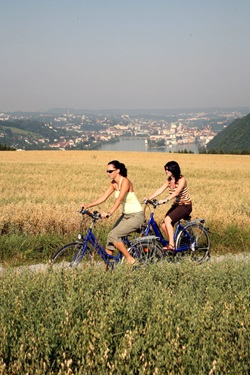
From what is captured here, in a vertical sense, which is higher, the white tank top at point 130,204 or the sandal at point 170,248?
the white tank top at point 130,204

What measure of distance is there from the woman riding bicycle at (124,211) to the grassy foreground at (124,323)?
1743 mm

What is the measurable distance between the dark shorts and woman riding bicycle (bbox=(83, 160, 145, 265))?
123 cm

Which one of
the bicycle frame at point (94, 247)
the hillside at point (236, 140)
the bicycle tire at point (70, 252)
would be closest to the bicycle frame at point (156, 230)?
the bicycle frame at point (94, 247)

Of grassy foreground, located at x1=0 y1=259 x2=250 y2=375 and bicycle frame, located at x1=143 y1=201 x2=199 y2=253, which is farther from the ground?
grassy foreground, located at x1=0 y1=259 x2=250 y2=375

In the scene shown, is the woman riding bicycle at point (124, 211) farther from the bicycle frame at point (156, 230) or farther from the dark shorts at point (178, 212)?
the dark shorts at point (178, 212)

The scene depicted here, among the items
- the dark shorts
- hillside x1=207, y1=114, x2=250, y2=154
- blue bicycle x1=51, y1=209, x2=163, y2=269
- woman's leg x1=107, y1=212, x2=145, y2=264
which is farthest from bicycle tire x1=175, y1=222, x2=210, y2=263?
hillside x1=207, y1=114, x2=250, y2=154

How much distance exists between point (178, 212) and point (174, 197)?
282 mm

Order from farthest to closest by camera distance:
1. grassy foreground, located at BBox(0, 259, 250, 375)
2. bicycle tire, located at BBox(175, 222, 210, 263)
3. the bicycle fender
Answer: bicycle tire, located at BBox(175, 222, 210, 263), the bicycle fender, grassy foreground, located at BBox(0, 259, 250, 375)

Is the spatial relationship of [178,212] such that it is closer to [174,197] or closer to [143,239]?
[174,197]

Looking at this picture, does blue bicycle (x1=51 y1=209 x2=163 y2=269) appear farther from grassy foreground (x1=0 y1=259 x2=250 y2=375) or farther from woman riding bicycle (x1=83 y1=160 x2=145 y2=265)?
grassy foreground (x1=0 y1=259 x2=250 y2=375)

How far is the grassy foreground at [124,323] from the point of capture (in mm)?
3400

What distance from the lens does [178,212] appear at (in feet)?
28.8

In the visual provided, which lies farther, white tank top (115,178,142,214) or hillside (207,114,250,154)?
hillside (207,114,250,154)

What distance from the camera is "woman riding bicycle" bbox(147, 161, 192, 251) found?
28.0 feet
